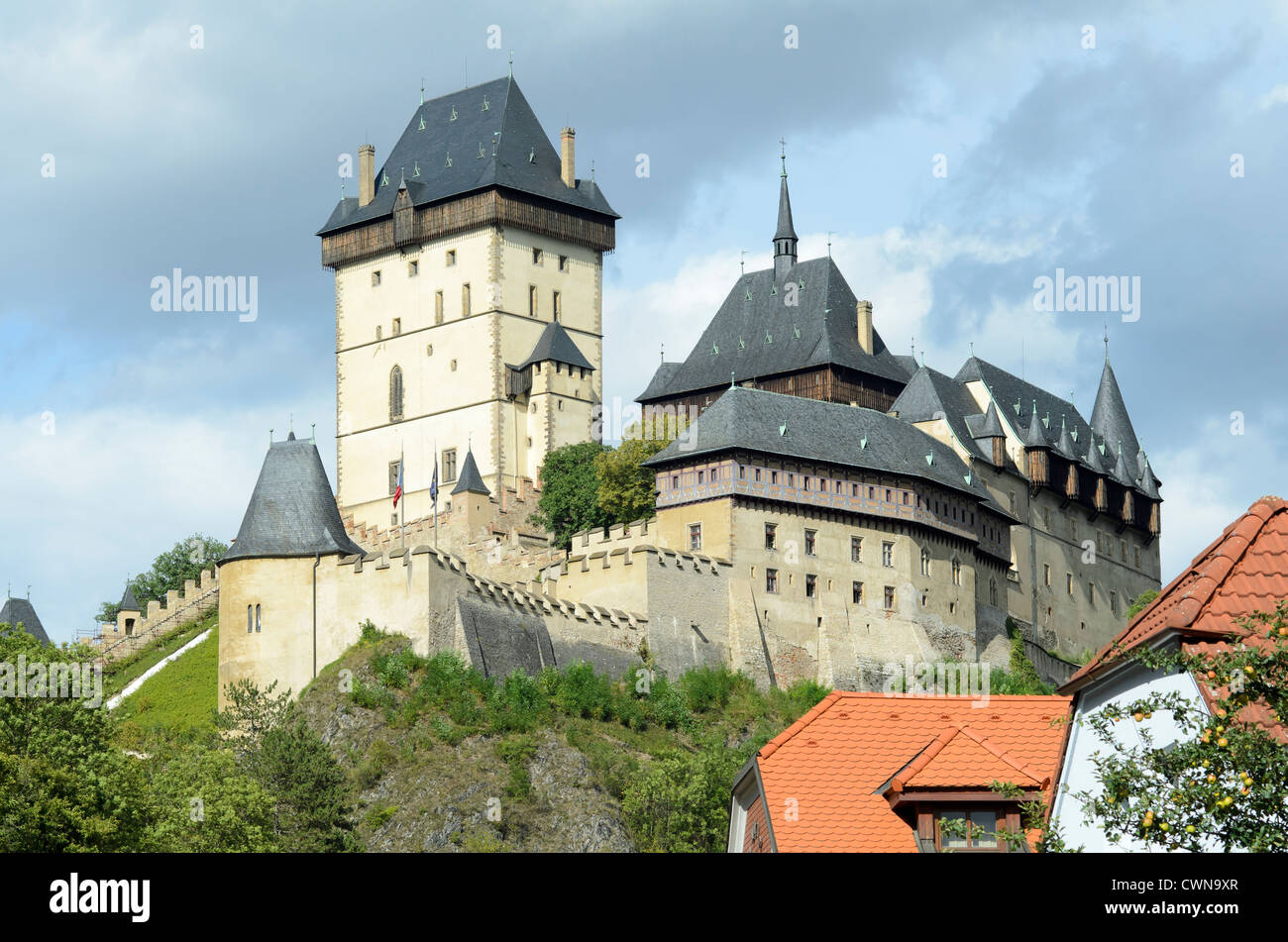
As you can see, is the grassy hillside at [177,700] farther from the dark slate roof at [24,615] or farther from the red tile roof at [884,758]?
the red tile roof at [884,758]

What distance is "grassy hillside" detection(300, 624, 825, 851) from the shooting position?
54.3m

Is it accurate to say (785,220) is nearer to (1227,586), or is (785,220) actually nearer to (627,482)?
(627,482)

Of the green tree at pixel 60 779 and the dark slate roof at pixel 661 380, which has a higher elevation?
the dark slate roof at pixel 661 380

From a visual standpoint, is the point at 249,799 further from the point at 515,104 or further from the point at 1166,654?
the point at 515,104

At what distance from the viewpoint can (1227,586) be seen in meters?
14.3

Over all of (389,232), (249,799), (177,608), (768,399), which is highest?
(389,232)

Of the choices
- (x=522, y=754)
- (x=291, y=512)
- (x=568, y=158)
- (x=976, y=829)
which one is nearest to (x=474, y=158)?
(x=568, y=158)

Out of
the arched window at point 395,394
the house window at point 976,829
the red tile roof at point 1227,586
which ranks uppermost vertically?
the arched window at point 395,394

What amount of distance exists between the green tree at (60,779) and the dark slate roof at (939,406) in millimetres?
42506

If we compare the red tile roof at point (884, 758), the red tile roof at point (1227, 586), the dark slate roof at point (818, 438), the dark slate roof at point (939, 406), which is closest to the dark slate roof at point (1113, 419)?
the dark slate roof at point (939, 406)

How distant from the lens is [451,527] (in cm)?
8206

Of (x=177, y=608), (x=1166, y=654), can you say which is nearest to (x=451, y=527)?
(x=177, y=608)

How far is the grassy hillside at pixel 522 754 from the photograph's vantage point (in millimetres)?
54344
